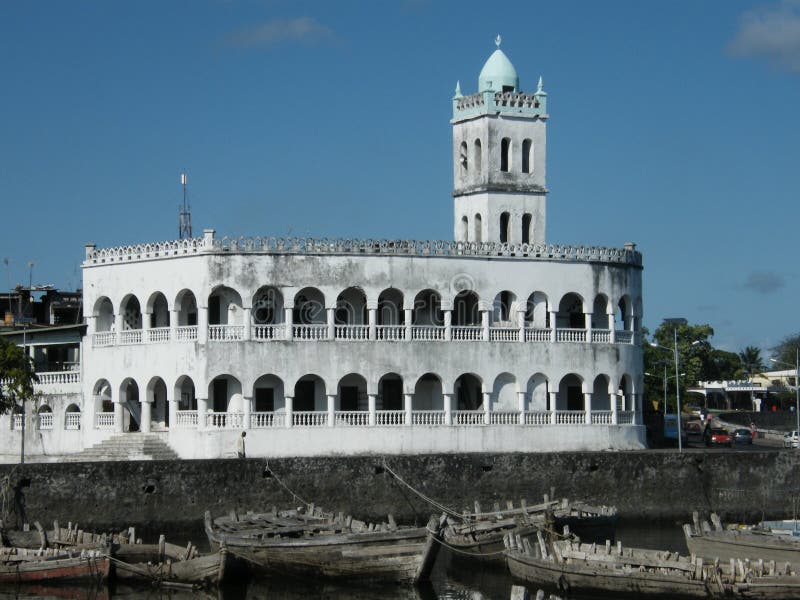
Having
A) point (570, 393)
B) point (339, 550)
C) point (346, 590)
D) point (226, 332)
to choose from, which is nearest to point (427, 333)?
point (570, 393)

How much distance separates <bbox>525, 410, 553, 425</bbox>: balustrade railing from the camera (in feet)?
209

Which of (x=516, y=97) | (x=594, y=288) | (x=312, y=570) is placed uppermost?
(x=516, y=97)

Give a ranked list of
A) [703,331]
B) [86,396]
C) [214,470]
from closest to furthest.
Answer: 1. [214,470]
2. [86,396]
3. [703,331]

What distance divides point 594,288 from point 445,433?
868 centimetres

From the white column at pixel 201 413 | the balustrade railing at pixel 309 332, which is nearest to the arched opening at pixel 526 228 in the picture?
the balustrade railing at pixel 309 332

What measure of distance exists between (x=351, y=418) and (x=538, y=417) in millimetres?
7467

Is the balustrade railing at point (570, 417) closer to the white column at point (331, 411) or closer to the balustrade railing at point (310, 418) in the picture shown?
the white column at point (331, 411)

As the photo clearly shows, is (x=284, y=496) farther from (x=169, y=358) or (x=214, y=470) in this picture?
(x=169, y=358)

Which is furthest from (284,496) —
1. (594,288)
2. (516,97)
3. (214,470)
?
(516,97)

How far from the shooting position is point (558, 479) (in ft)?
186

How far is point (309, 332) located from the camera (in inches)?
2430

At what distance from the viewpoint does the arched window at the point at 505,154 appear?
6888 centimetres

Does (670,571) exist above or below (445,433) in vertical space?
below

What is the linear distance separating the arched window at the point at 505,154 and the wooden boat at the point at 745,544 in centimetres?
2639
